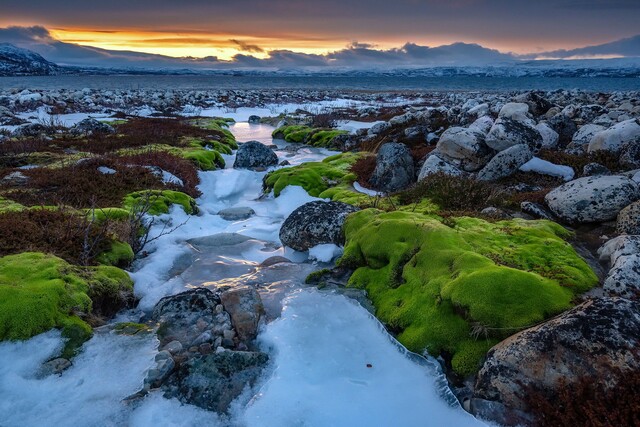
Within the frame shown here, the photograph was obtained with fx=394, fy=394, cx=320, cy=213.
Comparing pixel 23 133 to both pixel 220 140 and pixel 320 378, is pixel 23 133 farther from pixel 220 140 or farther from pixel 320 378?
pixel 320 378

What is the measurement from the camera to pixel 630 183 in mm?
8883

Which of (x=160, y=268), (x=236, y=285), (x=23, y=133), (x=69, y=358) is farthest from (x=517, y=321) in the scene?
(x=23, y=133)

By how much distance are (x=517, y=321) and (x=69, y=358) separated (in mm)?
6002

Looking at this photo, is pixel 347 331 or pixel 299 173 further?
pixel 299 173

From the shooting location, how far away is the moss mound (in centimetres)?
2642

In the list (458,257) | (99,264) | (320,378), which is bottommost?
(320,378)

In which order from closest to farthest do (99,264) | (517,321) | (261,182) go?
1. (517,321)
2. (99,264)
3. (261,182)

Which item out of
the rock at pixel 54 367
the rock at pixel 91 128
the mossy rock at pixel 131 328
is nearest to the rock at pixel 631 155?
the mossy rock at pixel 131 328

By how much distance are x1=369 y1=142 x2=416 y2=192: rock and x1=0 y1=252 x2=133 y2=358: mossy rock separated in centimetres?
942

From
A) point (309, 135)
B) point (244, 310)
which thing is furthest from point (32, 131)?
point (244, 310)

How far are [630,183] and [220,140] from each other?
20.8 m

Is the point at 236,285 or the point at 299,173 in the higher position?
the point at 299,173

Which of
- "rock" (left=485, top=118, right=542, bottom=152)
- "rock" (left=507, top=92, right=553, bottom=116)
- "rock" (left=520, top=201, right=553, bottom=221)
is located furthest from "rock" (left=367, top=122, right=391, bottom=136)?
"rock" (left=520, top=201, right=553, bottom=221)

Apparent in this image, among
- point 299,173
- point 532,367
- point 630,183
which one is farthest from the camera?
point 299,173
